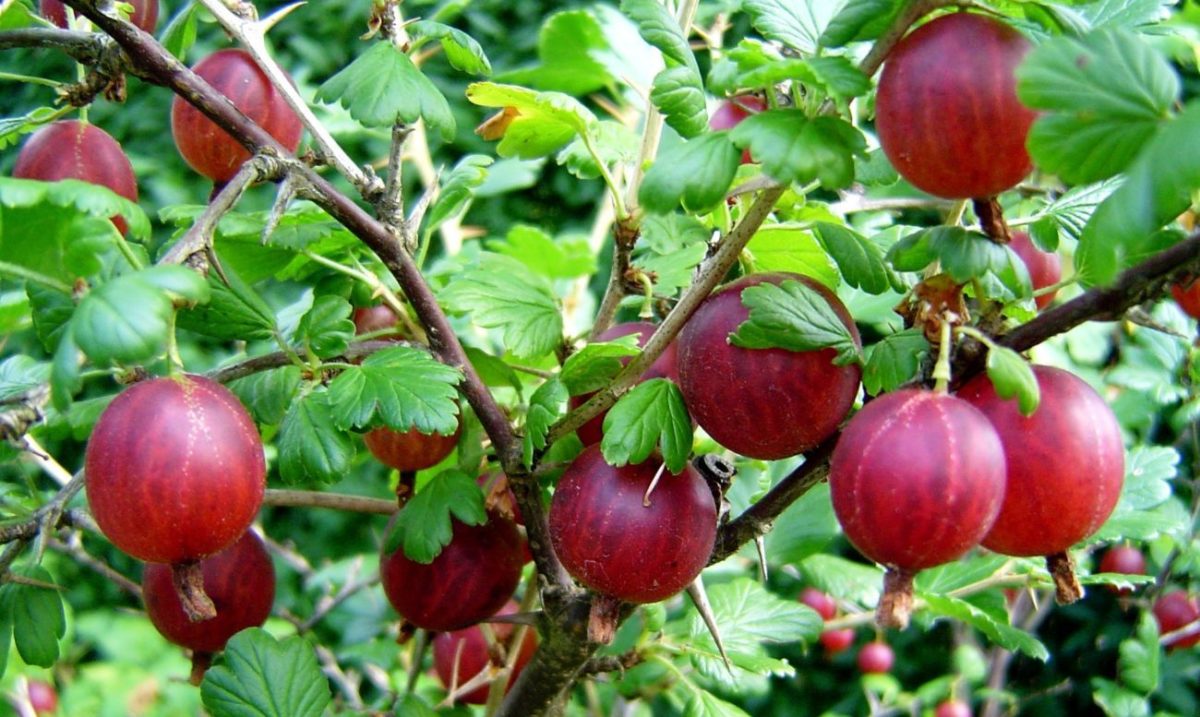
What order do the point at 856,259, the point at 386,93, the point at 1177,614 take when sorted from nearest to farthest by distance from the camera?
the point at 856,259
the point at 386,93
the point at 1177,614

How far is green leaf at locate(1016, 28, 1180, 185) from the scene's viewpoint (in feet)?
1.31

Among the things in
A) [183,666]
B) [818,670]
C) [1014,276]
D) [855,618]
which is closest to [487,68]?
[1014,276]

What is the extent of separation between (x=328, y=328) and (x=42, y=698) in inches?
56.1

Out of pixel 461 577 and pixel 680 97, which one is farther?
pixel 461 577

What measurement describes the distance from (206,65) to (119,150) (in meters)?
0.08

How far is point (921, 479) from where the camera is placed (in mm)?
460

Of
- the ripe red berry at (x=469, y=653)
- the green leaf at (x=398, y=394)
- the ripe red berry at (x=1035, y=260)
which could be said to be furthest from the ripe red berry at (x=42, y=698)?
the ripe red berry at (x=1035, y=260)

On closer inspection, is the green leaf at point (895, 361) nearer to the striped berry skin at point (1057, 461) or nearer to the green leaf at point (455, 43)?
the striped berry skin at point (1057, 461)

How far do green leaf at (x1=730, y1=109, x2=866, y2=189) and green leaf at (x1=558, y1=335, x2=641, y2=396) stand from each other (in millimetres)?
147

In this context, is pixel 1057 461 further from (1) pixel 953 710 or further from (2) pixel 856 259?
(1) pixel 953 710

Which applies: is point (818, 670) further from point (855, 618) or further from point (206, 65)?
point (206, 65)

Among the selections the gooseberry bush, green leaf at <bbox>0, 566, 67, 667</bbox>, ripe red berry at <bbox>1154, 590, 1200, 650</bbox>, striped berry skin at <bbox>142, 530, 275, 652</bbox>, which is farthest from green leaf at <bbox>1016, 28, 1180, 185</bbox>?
ripe red berry at <bbox>1154, 590, 1200, 650</bbox>

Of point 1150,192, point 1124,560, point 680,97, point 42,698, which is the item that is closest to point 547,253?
point 680,97

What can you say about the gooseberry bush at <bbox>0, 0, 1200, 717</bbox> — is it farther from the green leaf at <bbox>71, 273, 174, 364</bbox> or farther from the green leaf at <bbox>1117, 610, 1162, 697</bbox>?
the green leaf at <bbox>1117, 610, 1162, 697</bbox>
